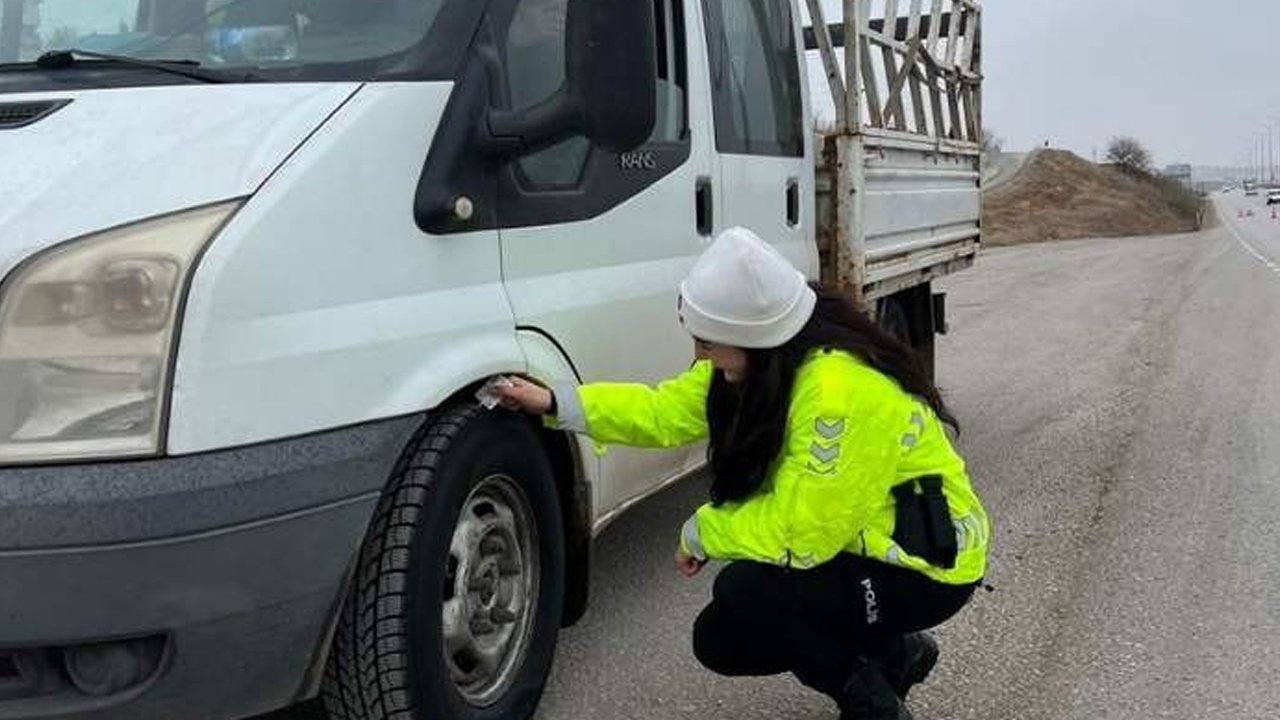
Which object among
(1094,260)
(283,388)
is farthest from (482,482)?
(1094,260)

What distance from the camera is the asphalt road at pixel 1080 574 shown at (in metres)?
3.65

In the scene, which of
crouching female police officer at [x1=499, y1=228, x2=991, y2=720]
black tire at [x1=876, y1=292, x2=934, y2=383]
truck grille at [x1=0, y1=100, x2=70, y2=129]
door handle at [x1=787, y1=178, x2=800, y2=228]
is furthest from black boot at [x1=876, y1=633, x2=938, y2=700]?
black tire at [x1=876, y1=292, x2=934, y2=383]

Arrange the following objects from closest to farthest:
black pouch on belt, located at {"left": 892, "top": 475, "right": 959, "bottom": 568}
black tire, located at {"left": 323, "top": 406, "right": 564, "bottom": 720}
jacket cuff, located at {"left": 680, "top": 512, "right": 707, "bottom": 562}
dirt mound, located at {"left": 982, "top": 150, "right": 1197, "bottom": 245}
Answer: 1. black tire, located at {"left": 323, "top": 406, "right": 564, "bottom": 720}
2. black pouch on belt, located at {"left": 892, "top": 475, "right": 959, "bottom": 568}
3. jacket cuff, located at {"left": 680, "top": 512, "right": 707, "bottom": 562}
4. dirt mound, located at {"left": 982, "top": 150, "right": 1197, "bottom": 245}

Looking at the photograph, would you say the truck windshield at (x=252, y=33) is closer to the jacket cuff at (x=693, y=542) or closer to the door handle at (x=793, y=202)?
the jacket cuff at (x=693, y=542)

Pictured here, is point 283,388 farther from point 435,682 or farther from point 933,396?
point 933,396

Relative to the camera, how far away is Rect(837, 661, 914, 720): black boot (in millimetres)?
3105

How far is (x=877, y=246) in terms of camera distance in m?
5.77

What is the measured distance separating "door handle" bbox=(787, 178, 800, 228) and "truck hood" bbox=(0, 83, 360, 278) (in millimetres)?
2556

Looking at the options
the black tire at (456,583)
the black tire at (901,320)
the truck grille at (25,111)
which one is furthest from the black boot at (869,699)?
the black tire at (901,320)

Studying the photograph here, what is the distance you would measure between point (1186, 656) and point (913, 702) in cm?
92

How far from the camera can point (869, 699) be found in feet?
10.2

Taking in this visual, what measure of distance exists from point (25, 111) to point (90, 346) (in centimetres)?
62

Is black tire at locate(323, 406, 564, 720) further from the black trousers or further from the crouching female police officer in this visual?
the black trousers

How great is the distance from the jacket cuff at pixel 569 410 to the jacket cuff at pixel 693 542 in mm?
352
